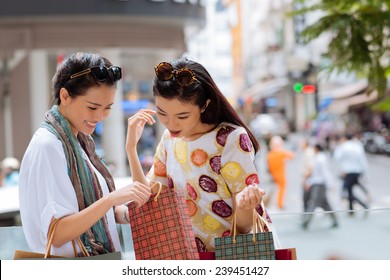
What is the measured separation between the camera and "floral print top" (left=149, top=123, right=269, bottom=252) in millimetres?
2689

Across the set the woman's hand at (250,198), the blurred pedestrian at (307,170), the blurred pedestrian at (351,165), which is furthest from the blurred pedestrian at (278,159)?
the woman's hand at (250,198)

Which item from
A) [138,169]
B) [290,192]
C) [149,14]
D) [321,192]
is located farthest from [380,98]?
[290,192]

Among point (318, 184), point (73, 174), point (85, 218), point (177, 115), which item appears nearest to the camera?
point (85, 218)

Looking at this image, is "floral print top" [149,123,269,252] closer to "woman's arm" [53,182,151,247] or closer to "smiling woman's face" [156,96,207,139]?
"smiling woman's face" [156,96,207,139]

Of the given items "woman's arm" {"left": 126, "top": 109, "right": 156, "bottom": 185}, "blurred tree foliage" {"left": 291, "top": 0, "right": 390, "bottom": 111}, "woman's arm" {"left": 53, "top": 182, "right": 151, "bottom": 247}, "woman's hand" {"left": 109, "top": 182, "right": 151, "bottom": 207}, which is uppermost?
"blurred tree foliage" {"left": 291, "top": 0, "right": 390, "bottom": 111}

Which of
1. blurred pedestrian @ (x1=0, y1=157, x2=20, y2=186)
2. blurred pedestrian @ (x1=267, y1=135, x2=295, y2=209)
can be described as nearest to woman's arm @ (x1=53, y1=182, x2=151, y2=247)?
blurred pedestrian @ (x1=0, y1=157, x2=20, y2=186)

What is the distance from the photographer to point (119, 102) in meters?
17.2

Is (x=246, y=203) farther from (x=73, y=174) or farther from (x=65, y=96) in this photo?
(x=65, y=96)

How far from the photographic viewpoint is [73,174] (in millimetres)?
2568

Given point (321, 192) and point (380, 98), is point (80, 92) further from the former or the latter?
point (321, 192)

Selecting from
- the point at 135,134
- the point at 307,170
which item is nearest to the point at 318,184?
the point at 307,170

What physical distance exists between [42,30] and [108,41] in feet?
4.48

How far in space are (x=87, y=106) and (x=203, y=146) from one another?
17.3 inches

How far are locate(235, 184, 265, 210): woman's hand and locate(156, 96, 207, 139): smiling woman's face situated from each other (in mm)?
364
